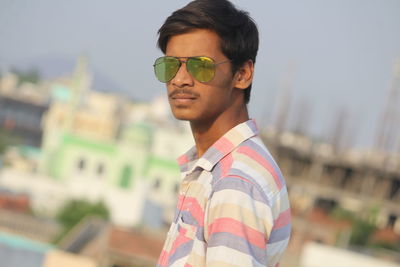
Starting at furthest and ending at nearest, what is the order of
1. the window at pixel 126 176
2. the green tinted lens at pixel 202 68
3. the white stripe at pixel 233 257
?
the window at pixel 126 176 → the green tinted lens at pixel 202 68 → the white stripe at pixel 233 257

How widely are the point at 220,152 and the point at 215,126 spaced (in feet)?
0.18

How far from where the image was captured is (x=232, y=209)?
3.35 ft

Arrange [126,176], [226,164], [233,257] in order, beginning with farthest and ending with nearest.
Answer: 1. [126,176]
2. [226,164]
3. [233,257]

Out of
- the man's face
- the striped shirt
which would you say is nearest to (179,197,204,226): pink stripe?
the striped shirt

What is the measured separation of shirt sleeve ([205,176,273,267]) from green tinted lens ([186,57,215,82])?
0.50 ft

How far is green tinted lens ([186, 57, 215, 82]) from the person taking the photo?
3.73ft

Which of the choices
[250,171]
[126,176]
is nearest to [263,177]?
[250,171]

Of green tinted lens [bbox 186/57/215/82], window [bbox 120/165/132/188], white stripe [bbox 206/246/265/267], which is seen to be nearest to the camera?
white stripe [bbox 206/246/265/267]

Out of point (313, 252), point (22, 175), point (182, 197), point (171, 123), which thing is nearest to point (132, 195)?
point (22, 175)

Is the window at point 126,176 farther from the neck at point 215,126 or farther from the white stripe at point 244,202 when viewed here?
the white stripe at point 244,202

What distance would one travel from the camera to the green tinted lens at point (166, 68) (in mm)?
1182

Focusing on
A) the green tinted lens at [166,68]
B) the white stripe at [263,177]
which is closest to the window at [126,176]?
the green tinted lens at [166,68]

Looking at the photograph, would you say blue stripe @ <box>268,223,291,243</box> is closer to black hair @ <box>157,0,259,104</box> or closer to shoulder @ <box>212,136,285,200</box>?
shoulder @ <box>212,136,285,200</box>

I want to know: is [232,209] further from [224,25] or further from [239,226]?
[224,25]
